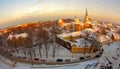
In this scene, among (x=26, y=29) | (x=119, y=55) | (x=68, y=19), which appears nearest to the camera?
(x=119, y=55)

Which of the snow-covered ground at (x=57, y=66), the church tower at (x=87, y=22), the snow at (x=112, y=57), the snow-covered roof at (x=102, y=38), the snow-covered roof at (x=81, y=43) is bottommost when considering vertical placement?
the snow-covered ground at (x=57, y=66)

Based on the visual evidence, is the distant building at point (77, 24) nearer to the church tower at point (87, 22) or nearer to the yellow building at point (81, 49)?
the church tower at point (87, 22)

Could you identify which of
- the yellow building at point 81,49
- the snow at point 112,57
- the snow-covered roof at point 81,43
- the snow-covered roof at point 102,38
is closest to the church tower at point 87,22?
the snow-covered roof at point 102,38

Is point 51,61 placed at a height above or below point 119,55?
below

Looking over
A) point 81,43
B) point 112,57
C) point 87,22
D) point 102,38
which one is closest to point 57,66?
point 81,43

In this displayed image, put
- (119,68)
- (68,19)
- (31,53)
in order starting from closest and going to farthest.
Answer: (119,68)
(31,53)
(68,19)

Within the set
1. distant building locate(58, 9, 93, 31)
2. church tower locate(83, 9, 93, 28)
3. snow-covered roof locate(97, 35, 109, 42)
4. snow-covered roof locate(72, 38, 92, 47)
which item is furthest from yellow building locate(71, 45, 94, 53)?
church tower locate(83, 9, 93, 28)

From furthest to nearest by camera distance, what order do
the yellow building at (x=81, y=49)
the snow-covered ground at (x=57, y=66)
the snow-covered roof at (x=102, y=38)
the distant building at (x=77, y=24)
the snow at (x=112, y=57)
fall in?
the distant building at (x=77, y=24) → the snow-covered roof at (x=102, y=38) → the yellow building at (x=81, y=49) → the snow-covered ground at (x=57, y=66) → the snow at (x=112, y=57)

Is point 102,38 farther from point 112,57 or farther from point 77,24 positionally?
point 112,57

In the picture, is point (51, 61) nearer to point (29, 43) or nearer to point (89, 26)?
point (29, 43)

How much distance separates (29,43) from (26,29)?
0.89 m

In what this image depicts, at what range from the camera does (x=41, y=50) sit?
618cm

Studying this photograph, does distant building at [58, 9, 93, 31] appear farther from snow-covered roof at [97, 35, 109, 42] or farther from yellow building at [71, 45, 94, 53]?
yellow building at [71, 45, 94, 53]

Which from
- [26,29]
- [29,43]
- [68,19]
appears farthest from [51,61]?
[68,19]
